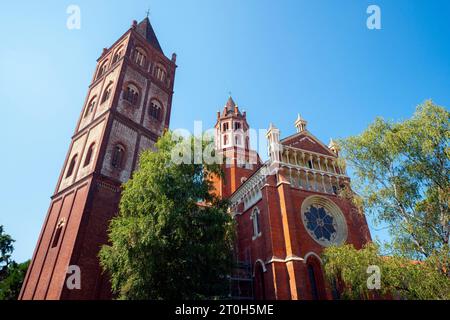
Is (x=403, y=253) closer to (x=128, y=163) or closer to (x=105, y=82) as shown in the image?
(x=128, y=163)

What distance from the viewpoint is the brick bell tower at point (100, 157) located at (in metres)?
17.5

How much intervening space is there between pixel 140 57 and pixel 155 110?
713cm

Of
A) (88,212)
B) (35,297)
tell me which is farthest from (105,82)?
(35,297)

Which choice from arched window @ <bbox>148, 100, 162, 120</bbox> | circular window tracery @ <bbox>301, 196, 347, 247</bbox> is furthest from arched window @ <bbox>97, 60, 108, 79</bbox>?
circular window tracery @ <bbox>301, 196, 347, 247</bbox>

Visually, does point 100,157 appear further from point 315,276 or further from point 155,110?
point 315,276

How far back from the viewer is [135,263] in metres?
12.6

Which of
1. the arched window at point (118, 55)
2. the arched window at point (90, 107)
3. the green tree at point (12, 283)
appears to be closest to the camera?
the arched window at point (90, 107)

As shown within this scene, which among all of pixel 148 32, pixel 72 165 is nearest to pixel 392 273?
pixel 72 165

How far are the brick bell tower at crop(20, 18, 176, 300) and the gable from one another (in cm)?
1223

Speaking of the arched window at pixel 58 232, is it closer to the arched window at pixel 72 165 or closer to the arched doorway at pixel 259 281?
the arched window at pixel 72 165

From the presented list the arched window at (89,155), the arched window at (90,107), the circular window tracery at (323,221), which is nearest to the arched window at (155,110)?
the arched window at (90,107)

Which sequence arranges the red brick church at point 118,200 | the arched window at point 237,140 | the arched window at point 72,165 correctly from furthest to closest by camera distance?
the arched window at point 237,140, the arched window at point 72,165, the red brick church at point 118,200

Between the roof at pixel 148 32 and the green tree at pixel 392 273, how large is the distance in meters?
30.9

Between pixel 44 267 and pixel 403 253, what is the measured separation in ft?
65.4
